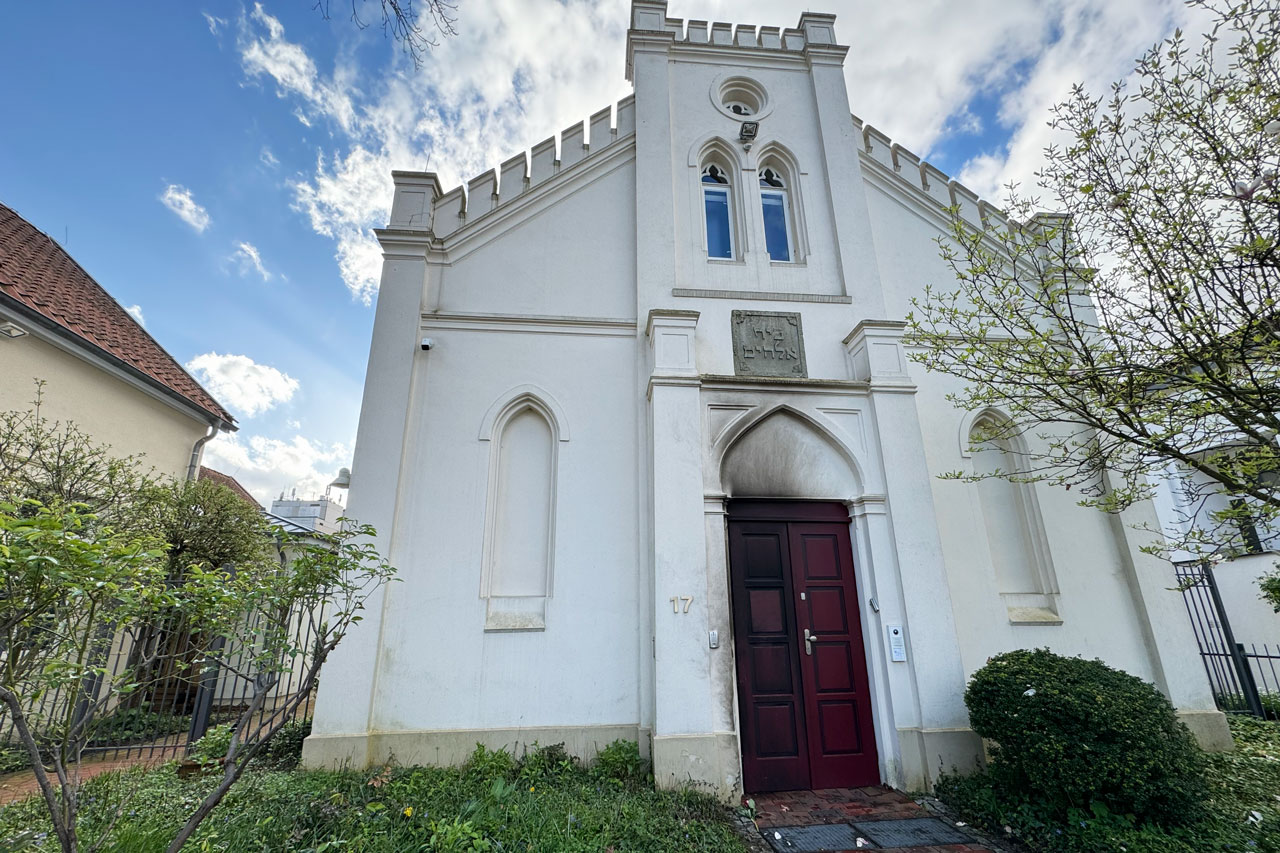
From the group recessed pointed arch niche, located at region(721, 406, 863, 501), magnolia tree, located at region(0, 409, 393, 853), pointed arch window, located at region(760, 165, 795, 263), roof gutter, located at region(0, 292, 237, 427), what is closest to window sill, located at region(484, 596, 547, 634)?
magnolia tree, located at region(0, 409, 393, 853)

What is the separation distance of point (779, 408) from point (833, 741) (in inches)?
154

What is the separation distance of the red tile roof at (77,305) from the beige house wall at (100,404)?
15.2 inches

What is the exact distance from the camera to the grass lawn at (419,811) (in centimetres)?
415

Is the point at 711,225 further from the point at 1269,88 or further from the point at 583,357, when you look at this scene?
the point at 1269,88

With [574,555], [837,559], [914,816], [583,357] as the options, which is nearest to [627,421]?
[583,357]

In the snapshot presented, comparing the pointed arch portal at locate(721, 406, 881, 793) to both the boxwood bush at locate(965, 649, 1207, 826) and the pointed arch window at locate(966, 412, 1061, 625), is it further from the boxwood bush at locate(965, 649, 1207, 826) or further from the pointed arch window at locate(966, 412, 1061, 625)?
the pointed arch window at locate(966, 412, 1061, 625)

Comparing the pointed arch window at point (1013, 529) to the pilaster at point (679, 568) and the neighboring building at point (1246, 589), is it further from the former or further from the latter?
the neighboring building at point (1246, 589)

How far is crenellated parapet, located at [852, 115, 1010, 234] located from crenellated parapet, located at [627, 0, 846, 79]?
78.2 inches

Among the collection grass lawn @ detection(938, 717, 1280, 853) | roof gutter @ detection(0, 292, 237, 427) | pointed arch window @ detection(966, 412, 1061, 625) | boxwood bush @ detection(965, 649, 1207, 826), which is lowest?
grass lawn @ detection(938, 717, 1280, 853)

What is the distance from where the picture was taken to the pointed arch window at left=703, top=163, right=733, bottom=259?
8.91m

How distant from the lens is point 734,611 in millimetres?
6527

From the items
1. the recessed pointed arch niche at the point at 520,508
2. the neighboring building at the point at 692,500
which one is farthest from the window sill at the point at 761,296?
the recessed pointed arch niche at the point at 520,508

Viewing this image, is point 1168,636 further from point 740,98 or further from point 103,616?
point 103,616

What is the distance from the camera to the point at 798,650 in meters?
6.50
